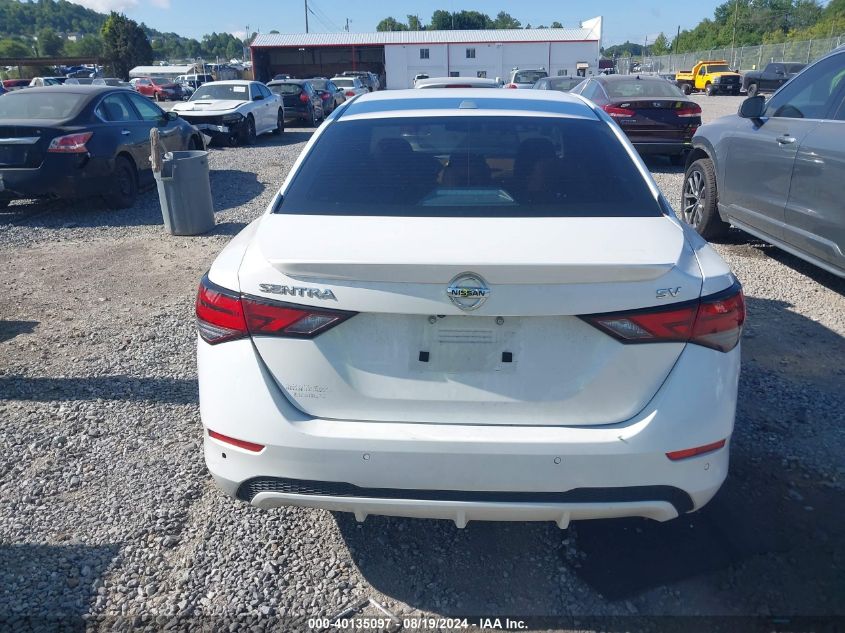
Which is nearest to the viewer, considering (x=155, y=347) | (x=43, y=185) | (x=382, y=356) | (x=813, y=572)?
(x=382, y=356)

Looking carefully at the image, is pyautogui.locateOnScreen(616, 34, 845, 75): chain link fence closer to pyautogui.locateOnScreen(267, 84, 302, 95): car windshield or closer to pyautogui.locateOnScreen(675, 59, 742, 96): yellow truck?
pyautogui.locateOnScreen(675, 59, 742, 96): yellow truck

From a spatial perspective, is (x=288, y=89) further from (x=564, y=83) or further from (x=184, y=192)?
(x=184, y=192)

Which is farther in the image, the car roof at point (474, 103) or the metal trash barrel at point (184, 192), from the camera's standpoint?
the metal trash barrel at point (184, 192)

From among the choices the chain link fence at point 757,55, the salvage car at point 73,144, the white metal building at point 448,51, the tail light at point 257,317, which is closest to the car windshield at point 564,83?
the salvage car at point 73,144

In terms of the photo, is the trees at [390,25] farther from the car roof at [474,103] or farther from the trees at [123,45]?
the car roof at [474,103]

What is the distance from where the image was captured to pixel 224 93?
17.2 metres

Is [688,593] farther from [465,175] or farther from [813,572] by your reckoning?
[465,175]

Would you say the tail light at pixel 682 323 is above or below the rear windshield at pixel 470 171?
below

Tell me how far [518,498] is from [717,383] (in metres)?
0.75

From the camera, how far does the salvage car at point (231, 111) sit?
16.2 m

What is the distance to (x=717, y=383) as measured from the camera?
88.5 inches

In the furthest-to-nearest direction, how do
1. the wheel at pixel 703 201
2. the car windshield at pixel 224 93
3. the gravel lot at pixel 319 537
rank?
the car windshield at pixel 224 93, the wheel at pixel 703 201, the gravel lot at pixel 319 537

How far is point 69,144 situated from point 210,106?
8.29 m

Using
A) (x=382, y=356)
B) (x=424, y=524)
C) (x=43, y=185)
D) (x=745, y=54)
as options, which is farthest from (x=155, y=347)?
(x=745, y=54)
